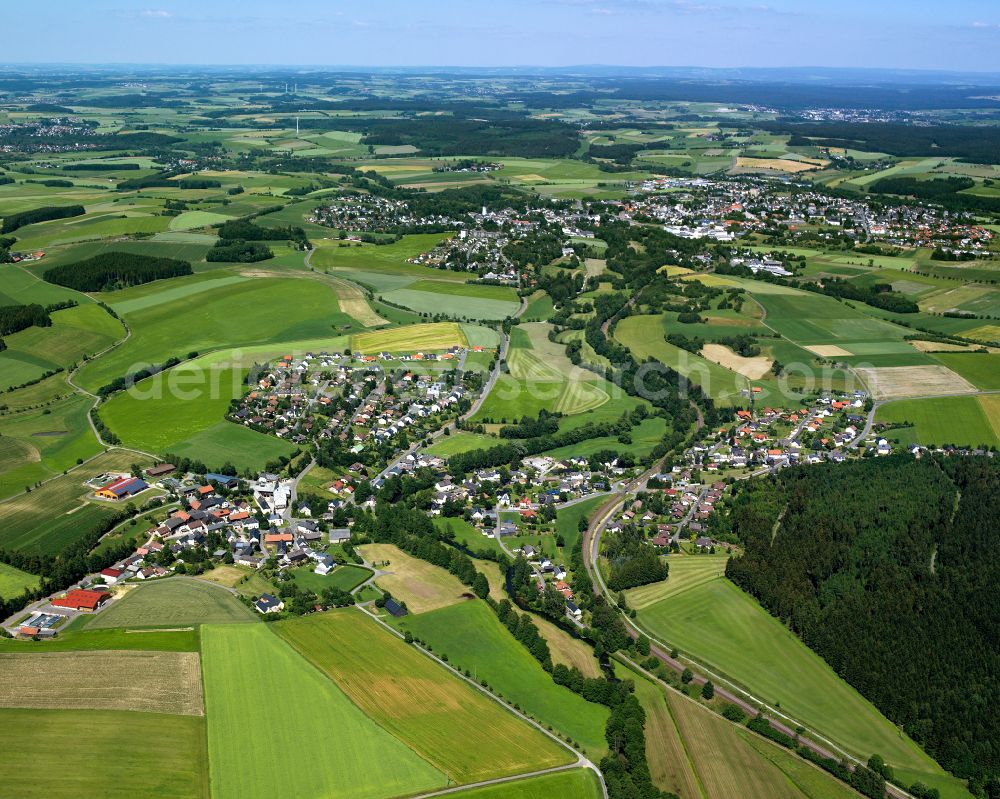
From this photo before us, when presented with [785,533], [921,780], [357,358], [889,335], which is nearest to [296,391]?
[357,358]

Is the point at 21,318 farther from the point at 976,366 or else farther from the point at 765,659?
the point at 976,366

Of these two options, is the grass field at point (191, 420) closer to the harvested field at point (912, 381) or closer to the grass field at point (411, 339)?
the grass field at point (411, 339)

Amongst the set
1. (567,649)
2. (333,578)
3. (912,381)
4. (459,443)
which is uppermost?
(912,381)

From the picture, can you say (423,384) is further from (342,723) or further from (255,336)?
(342,723)

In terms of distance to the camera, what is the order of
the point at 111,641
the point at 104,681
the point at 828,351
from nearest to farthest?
1. the point at 104,681
2. the point at 111,641
3. the point at 828,351

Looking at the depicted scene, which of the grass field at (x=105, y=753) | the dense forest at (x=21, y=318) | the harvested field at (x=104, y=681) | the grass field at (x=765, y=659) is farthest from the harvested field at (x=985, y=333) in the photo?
the dense forest at (x=21, y=318)

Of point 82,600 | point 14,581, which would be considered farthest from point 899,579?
point 14,581

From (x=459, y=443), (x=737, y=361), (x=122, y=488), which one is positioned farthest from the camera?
(x=737, y=361)
